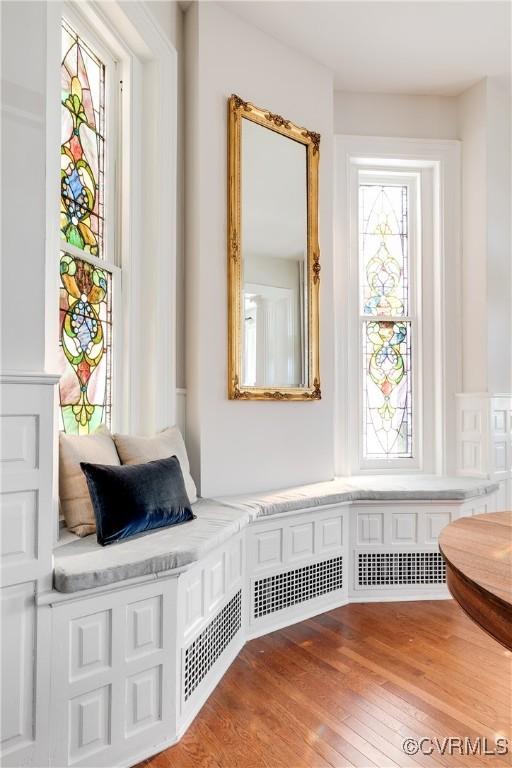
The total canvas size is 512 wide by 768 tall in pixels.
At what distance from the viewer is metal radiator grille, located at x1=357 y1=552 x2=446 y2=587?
292 cm

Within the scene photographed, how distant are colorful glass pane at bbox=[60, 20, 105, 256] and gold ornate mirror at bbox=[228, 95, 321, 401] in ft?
2.27

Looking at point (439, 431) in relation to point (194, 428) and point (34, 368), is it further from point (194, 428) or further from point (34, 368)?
point (34, 368)

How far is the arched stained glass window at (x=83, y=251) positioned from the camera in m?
2.09

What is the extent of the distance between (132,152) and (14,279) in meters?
1.29

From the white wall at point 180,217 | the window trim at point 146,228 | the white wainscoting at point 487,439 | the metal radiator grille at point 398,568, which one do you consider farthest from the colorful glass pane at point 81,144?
the white wainscoting at point 487,439

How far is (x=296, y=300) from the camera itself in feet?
9.82

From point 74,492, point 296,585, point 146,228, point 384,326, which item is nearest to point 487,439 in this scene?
point 384,326

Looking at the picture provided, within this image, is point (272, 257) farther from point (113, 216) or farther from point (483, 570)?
point (483, 570)

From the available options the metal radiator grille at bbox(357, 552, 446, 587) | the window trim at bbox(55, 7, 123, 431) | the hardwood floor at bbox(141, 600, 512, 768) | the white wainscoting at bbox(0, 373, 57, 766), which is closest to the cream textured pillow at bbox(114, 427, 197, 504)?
the window trim at bbox(55, 7, 123, 431)

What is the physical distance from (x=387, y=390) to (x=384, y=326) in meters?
0.45

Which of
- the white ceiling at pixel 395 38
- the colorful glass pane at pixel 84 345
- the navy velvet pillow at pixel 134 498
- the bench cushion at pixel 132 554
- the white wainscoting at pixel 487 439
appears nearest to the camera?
the bench cushion at pixel 132 554

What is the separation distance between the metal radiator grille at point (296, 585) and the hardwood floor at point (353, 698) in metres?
0.12

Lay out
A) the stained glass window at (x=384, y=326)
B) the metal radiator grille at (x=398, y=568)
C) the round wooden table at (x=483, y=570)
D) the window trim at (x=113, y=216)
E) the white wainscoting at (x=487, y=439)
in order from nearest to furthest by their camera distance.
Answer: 1. the round wooden table at (x=483, y=570)
2. the window trim at (x=113, y=216)
3. the metal radiator grille at (x=398, y=568)
4. the white wainscoting at (x=487, y=439)
5. the stained glass window at (x=384, y=326)

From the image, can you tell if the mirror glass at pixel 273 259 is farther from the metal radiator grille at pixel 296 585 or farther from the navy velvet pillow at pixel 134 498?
the metal radiator grille at pixel 296 585
